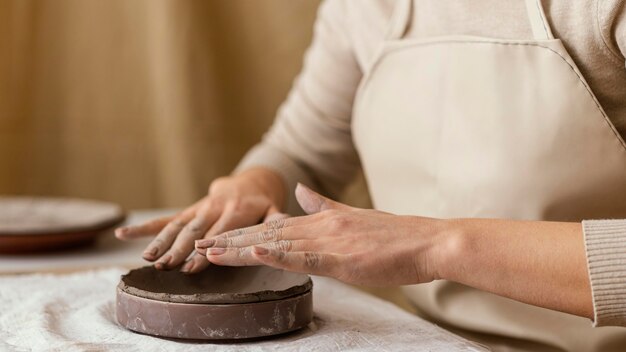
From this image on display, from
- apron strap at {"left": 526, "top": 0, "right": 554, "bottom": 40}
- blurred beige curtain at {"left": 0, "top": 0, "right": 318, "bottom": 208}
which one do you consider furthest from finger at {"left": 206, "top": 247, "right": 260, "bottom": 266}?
blurred beige curtain at {"left": 0, "top": 0, "right": 318, "bottom": 208}

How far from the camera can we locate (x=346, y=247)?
911 mm

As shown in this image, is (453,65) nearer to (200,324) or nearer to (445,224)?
(445,224)

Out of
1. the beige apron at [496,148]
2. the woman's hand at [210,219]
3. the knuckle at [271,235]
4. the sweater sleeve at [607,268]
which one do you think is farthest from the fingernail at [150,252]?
the sweater sleeve at [607,268]

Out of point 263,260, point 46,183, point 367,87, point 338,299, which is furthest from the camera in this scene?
→ point 46,183

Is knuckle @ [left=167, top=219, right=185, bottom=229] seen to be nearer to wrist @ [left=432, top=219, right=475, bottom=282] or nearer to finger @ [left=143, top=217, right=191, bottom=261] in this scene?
finger @ [left=143, top=217, right=191, bottom=261]

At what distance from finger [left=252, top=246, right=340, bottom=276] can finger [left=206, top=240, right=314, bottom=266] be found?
19mm

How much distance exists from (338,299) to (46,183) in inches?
49.5

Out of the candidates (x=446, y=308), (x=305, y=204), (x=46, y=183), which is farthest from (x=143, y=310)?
(x=46, y=183)

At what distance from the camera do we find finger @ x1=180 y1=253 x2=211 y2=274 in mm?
1057

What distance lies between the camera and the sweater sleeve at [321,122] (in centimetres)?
142

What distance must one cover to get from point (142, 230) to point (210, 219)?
9cm

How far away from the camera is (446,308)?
1194 mm

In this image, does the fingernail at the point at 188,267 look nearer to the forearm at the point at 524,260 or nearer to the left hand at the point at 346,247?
the left hand at the point at 346,247

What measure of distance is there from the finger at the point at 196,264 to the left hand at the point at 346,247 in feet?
0.36
